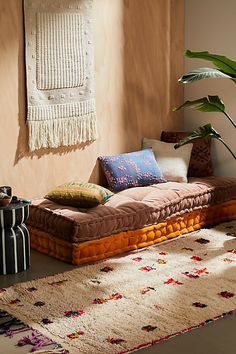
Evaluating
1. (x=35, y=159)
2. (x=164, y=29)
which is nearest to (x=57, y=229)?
(x=35, y=159)

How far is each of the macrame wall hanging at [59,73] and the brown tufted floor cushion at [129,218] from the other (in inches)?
21.9

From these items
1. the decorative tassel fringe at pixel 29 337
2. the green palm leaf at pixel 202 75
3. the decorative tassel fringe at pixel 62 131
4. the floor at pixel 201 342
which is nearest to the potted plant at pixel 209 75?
the green palm leaf at pixel 202 75

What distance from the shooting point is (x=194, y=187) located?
210 inches

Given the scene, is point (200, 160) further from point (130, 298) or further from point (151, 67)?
point (130, 298)

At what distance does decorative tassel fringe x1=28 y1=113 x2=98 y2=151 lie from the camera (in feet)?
16.5

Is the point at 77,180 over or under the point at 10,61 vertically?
under

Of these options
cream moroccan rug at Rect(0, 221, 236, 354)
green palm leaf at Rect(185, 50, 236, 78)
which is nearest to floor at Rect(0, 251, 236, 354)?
cream moroccan rug at Rect(0, 221, 236, 354)

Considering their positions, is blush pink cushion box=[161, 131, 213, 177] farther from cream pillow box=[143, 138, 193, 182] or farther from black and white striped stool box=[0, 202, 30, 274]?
black and white striped stool box=[0, 202, 30, 274]

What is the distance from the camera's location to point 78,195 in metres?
4.75

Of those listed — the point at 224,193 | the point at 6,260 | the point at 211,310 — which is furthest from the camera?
the point at 224,193

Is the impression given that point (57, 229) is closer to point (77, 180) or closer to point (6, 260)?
point (6, 260)

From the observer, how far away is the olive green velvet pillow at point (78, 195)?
15.5 feet

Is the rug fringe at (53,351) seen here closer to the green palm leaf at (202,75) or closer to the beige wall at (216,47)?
the green palm leaf at (202,75)

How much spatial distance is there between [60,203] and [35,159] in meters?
0.47
